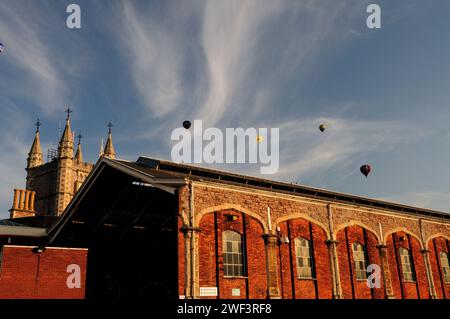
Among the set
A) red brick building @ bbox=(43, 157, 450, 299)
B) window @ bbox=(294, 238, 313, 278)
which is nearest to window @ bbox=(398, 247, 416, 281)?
red brick building @ bbox=(43, 157, 450, 299)

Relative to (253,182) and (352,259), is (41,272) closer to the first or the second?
(253,182)

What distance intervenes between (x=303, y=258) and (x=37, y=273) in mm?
12881

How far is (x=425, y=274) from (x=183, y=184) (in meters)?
17.8

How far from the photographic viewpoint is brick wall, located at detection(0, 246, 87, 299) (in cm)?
2005

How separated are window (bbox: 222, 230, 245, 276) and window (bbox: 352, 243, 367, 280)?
7.59m

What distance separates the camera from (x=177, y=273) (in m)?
16.5

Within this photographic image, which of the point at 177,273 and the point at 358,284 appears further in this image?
the point at 358,284

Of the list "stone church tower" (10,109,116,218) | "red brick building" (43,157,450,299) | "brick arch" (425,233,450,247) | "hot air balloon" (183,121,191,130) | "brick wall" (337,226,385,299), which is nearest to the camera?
"red brick building" (43,157,450,299)

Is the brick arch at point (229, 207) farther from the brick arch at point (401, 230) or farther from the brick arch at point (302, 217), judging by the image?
the brick arch at point (401, 230)

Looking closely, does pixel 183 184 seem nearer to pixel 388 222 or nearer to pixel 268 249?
pixel 268 249

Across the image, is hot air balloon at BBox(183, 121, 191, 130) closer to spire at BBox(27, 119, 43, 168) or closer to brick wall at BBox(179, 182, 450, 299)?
brick wall at BBox(179, 182, 450, 299)
